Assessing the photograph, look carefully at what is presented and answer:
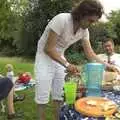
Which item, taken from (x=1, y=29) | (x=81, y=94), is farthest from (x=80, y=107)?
(x=1, y=29)

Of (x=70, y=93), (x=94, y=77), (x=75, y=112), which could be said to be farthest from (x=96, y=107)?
(x=94, y=77)

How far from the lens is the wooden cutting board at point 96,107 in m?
2.37

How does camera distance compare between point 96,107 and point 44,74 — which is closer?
point 96,107

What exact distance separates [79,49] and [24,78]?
29.5ft

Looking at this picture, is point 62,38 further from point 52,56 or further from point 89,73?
point 89,73

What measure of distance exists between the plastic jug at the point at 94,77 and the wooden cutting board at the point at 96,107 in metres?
0.21

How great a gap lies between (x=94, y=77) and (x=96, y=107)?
43cm

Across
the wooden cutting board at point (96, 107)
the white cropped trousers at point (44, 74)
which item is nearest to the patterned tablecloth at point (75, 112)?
the wooden cutting board at point (96, 107)

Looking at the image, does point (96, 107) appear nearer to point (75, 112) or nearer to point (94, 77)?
point (75, 112)

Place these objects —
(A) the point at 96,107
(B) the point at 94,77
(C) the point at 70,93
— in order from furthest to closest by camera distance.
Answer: (B) the point at 94,77 < (C) the point at 70,93 < (A) the point at 96,107

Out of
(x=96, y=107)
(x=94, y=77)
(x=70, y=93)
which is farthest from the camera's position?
(x=94, y=77)

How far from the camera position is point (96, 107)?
8.07 feet

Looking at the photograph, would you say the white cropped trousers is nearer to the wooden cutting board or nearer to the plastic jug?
the plastic jug

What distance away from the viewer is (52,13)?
16.0m
